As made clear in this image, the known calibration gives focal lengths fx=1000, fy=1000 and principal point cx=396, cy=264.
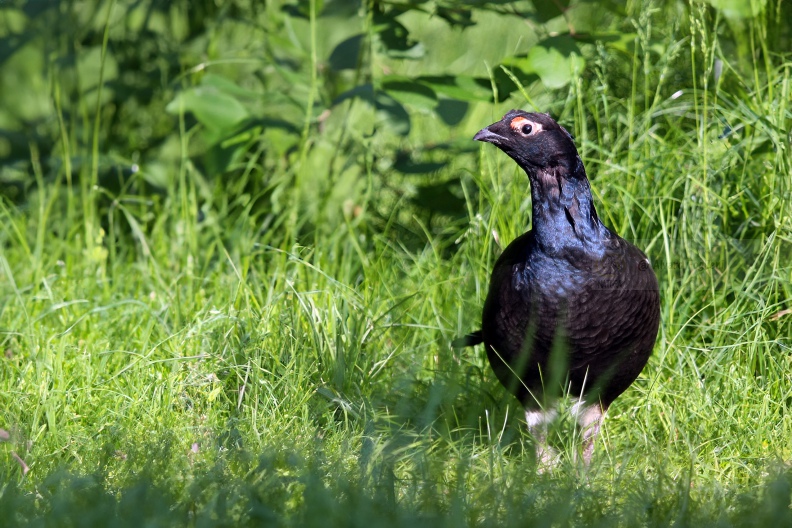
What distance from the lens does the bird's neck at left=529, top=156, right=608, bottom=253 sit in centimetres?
306

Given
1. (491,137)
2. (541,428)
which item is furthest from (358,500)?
(491,137)

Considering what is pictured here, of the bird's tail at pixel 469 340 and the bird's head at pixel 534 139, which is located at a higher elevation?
the bird's head at pixel 534 139

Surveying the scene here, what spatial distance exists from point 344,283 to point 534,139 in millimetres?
1134

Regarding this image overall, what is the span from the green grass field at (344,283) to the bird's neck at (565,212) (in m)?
0.55

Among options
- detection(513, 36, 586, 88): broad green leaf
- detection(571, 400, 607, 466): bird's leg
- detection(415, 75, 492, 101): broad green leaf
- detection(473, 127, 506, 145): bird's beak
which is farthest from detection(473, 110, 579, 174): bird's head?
detection(415, 75, 492, 101): broad green leaf

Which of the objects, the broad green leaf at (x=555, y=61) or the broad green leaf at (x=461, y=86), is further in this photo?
the broad green leaf at (x=461, y=86)

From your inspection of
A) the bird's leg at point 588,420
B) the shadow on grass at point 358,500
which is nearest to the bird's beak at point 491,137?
the bird's leg at point 588,420

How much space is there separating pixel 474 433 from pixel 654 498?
2.79 feet

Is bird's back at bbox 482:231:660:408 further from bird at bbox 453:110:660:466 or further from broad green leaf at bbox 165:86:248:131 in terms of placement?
broad green leaf at bbox 165:86:248:131

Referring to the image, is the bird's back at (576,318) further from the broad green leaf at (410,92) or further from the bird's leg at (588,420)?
the broad green leaf at (410,92)

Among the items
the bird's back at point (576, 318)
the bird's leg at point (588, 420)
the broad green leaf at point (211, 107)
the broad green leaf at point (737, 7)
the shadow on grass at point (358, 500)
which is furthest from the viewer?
the broad green leaf at point (211, 107)

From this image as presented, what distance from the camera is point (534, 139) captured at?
10.1 feet

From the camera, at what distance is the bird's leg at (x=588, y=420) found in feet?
10.2

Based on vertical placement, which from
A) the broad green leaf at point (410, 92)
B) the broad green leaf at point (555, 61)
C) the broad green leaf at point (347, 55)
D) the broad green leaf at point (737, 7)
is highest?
the broad green leaf at point (737, 7)
